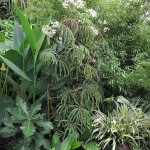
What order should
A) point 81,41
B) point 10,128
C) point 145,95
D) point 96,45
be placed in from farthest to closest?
point 145,95 → point 96,45 → point 81,41 → point 10,128

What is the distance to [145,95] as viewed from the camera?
3588 mm

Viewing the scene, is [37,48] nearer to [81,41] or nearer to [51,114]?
[81,41]

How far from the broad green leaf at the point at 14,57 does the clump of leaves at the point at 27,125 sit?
0.40 metres

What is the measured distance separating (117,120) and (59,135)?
1.91 feet

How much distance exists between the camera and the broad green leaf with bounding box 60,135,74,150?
112 inches

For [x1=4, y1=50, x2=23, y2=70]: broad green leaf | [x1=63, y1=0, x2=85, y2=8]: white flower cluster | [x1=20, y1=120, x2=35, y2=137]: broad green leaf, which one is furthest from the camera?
[x1=63, y1=0, x2=85, y2=8]: white flower cluster

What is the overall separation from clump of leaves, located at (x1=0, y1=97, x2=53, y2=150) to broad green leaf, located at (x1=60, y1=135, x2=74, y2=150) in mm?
138

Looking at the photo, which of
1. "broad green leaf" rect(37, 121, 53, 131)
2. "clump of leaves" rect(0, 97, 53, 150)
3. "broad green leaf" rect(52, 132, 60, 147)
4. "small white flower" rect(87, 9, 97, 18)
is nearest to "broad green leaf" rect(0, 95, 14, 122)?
"clump of leaves" rect(0, 97, 53, 150)

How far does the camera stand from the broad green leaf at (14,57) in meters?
3.05

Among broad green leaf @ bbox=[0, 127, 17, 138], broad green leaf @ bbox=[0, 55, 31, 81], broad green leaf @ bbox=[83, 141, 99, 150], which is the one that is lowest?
broad green leaf @ bbox=[83, 141, 99, 150]

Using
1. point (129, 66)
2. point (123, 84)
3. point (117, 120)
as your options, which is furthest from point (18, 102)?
point (129, 66)

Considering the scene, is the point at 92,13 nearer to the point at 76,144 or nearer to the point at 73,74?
the point at 73,74

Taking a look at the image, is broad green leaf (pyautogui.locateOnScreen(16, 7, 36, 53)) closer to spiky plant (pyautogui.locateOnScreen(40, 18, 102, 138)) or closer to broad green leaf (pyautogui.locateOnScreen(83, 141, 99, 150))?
spiky plant (pyautogui.locateOnScreen(40, 18, 102, 138))

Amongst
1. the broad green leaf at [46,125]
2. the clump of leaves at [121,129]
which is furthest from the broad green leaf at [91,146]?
the broad green leaf at [46,125]
